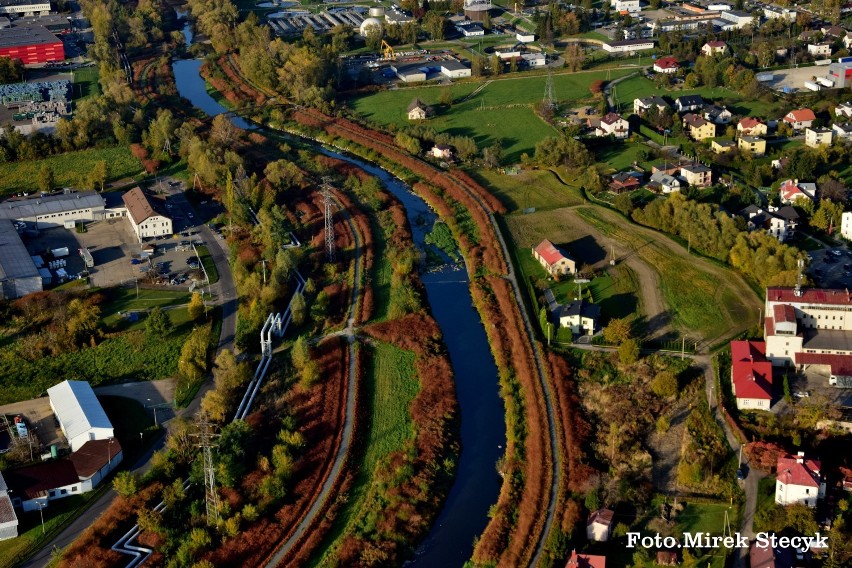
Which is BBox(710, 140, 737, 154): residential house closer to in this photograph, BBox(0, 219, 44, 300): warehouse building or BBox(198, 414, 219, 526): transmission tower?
BBox(0, 219, 44, 300): warehouse building

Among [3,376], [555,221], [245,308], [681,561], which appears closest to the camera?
[681,561]

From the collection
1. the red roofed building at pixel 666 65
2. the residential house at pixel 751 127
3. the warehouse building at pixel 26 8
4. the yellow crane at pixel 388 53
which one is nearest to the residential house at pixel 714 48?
the red roofed building at pixel 666 65

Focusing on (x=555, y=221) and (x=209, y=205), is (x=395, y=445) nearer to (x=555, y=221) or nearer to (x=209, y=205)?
(x=555, y=221)

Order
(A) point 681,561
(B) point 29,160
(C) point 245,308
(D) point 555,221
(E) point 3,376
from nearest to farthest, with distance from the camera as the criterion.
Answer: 1. (A) point 681,561
2. (E) point 3,376
3. (C) point 245,308
4. (D) point 555,221
5. (B) point 29,160

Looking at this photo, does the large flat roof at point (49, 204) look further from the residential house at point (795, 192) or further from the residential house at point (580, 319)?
the residential house at point (795, 192)

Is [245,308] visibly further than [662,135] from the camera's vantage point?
No

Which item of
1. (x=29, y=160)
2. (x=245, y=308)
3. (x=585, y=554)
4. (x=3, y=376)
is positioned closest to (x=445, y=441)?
(x=585, y=554)

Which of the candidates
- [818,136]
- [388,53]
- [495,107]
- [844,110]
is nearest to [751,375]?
[818,136]

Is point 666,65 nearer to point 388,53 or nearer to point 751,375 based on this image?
point 388,53
